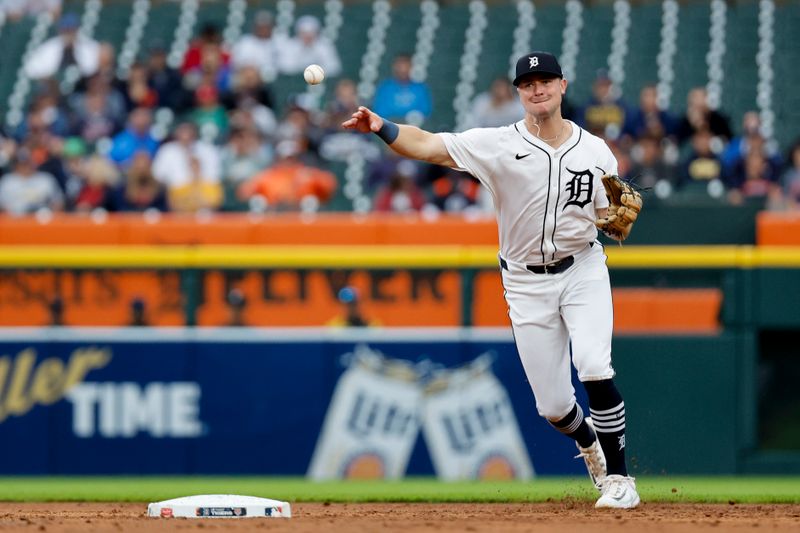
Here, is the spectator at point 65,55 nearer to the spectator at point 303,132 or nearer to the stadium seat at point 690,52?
the spectator at point 303,132

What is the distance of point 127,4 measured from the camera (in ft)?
56.4

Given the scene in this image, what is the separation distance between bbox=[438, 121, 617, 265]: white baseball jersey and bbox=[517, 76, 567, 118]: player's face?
161mm

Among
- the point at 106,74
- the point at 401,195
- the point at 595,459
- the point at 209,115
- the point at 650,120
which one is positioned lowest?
the point at 595,459

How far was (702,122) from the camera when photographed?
13.0 m

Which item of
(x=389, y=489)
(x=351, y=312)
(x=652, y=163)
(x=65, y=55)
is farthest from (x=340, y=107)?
(x=389, y=489)

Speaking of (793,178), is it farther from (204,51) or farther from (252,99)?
(204,51)

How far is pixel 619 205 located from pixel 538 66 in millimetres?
758

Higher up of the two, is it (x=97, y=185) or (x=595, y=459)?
(x=97, y=185)

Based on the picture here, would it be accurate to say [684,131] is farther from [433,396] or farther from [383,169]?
[433,396]

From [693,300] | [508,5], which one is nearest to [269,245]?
[693,300]

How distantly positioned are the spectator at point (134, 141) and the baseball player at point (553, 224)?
6.41 metres

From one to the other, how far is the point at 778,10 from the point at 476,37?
3079mm

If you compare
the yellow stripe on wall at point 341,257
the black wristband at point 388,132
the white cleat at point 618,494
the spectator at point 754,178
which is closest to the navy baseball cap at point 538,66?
the black wristband at point 388,132

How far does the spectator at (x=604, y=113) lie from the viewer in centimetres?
1308
